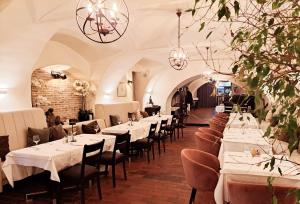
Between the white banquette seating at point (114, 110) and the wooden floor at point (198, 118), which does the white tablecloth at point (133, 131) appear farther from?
the wooden floor at point (198, 118)


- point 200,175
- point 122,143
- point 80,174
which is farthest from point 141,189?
point 200,175

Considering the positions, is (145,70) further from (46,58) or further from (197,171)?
(197,171)

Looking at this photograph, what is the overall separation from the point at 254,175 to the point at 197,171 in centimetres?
72

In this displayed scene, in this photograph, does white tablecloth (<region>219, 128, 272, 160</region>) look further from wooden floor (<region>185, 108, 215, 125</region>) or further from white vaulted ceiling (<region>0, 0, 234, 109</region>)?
wooden floor (<region>185, 108, 215, 125</region>)

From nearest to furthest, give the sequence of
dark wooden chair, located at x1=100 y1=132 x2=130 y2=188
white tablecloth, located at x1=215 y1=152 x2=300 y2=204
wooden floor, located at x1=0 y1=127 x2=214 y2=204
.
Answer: white tablecloth, located at x1=215 y1=152 x2=300 y2=204
wooden floor, located at x1=0 y1=127 x2=214 y2=204
dark wooden chair, located at x1=100 y1=132 x2=130 y2=188

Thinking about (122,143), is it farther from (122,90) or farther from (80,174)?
(122,90)

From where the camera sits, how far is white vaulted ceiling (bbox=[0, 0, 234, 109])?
470 centimetres

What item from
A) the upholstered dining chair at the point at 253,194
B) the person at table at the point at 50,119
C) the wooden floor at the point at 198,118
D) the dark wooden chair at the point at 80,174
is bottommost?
the wooden floor at the point at 198,118

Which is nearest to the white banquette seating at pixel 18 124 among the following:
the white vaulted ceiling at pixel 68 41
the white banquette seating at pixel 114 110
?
the white vaulted ceiling at pixel 68 41

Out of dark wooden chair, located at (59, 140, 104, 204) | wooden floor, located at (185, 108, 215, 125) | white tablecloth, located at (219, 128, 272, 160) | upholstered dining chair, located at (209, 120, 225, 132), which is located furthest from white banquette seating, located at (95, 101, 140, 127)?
white tablecloth, located at (219, 128, 272, 160)

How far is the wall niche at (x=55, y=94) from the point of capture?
22.6ft

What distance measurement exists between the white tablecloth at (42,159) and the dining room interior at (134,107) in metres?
0.02

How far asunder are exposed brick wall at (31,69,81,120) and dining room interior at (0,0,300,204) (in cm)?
3

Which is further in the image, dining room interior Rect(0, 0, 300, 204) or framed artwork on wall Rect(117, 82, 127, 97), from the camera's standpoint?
framed artwork on wall Rect(117, 82, 127, 97)
